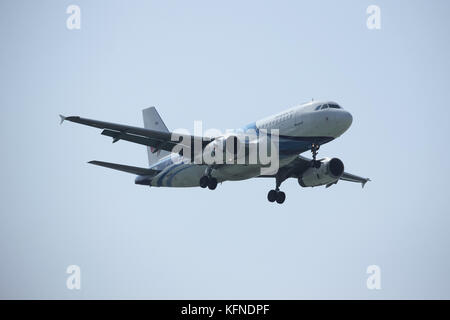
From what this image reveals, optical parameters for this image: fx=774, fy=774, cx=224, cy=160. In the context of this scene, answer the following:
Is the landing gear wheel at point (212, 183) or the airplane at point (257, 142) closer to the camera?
the airplane at point (257, 142)

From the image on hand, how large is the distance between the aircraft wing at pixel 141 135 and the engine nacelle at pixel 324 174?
817 centimetres

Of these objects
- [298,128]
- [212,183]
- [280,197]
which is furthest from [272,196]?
[298,128]

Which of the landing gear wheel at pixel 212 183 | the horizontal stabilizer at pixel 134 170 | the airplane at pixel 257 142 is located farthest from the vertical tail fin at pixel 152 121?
the landing gear wheel at pixel 212 183

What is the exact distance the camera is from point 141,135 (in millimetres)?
51188

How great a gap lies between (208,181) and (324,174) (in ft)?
27.6

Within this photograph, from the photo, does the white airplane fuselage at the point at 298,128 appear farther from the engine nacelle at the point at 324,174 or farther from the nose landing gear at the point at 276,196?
the engine nacelle at the point at 324,174

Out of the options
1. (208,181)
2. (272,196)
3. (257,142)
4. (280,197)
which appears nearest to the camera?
(257,142)

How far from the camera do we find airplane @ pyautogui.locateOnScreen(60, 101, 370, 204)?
160 feet

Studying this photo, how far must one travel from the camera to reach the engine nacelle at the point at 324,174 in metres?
54.3

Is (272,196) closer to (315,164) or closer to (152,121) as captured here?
(315,164)

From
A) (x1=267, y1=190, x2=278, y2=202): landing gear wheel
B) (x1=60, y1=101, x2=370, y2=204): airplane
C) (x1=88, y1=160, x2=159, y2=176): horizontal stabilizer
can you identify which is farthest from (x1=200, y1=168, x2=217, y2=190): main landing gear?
(x1=88, y1=160, x2=159, y2=176): horizontal stabilizer

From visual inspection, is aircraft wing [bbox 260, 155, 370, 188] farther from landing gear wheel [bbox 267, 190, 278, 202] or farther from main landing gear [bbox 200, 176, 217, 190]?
main landing gear [bbox 200, 176, 217, 190]
